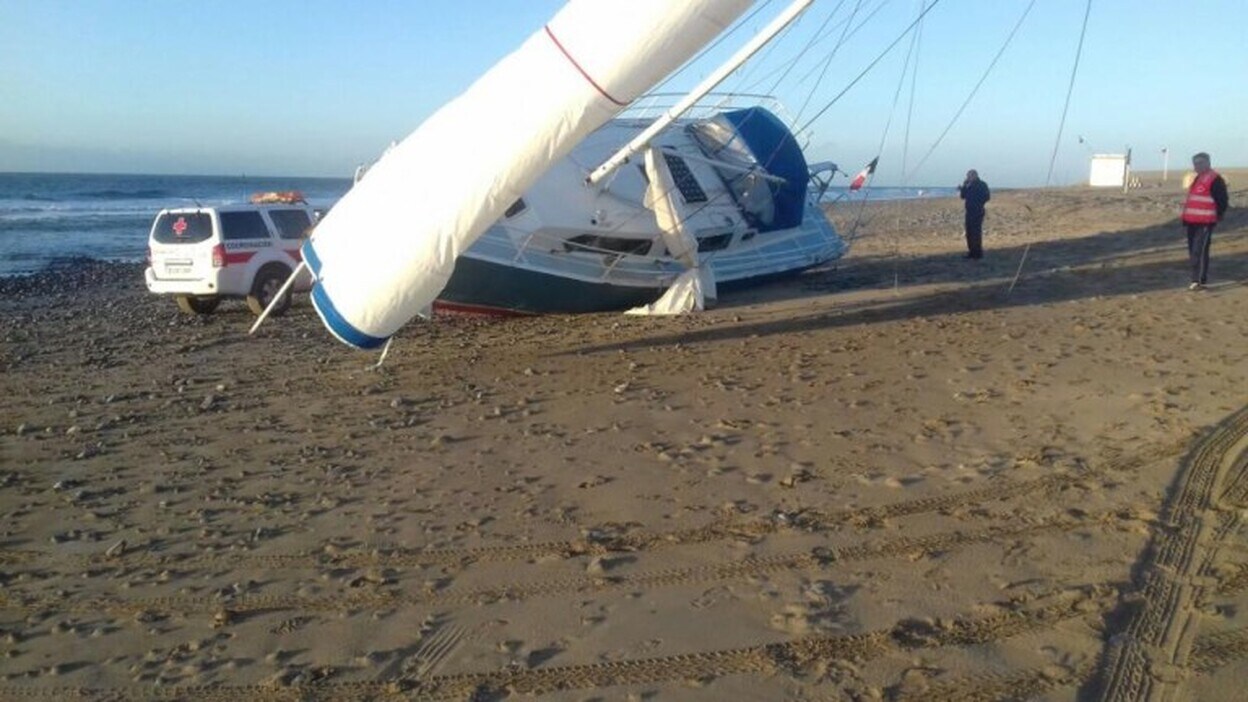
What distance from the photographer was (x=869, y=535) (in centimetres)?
628

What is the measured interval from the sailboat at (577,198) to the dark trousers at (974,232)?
330 centimetres

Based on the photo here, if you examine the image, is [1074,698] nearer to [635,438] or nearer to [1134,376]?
[635,438]

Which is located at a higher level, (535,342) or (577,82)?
(577,82)

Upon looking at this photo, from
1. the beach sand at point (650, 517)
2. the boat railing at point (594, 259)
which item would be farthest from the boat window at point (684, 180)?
the beach sand at point (650, 517)

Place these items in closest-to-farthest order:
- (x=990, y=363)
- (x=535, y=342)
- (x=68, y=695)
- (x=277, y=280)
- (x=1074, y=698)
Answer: (x=1074, y=698) < (x=68, y=695) < (x=990, y=363) < (x=535, y=342) < (x=277, y=280)

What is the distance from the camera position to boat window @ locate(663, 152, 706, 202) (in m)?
15.6

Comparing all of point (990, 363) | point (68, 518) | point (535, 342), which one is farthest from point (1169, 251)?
point (68, 518)

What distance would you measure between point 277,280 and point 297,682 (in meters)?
13.4

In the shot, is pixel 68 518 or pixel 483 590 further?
pixel 68 518

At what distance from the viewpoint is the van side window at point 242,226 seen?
16750 millimetres

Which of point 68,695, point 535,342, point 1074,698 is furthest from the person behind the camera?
point 535,342

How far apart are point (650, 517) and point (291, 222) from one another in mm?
12777

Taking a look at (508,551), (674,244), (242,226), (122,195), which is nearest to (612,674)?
(508,551)

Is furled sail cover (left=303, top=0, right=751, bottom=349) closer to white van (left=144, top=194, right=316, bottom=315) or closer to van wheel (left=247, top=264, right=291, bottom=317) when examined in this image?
white van (left=144, top=194, right=316, bottom=315)
